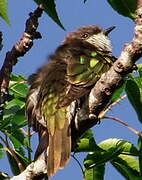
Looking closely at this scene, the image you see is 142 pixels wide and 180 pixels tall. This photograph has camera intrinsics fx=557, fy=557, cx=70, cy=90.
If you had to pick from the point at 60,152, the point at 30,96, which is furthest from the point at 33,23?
the point at 30,96

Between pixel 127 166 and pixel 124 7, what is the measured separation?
1114 mm

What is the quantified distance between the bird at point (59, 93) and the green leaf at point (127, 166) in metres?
0.42

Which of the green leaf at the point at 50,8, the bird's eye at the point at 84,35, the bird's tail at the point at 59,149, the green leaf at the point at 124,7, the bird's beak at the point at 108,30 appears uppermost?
the green leaf at the point at 50,8

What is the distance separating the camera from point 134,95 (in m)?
3.20

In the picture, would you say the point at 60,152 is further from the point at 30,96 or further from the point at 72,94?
the point at 30,96

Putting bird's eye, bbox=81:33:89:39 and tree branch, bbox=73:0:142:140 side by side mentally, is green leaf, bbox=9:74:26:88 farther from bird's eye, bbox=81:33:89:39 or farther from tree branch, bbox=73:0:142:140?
bird's eye, bbox=81:33:89:39

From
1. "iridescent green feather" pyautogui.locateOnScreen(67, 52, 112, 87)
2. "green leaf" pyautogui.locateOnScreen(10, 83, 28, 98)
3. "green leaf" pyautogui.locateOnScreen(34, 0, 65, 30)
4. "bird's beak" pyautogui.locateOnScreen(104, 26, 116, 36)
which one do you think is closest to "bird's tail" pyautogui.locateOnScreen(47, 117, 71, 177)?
"iridescent green feather" pyautogui.locateOnScreen(67, 52, 112, 87)

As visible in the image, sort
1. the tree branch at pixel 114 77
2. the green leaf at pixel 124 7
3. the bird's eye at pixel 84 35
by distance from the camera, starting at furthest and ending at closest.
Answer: the bird's eye at pixel 84 35 → the green leaf at pixel 124 7 → the tree branch at pixel 114 77

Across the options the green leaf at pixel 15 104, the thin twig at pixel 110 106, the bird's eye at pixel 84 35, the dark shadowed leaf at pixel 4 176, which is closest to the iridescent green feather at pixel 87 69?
the thin twig at pixel 110 106

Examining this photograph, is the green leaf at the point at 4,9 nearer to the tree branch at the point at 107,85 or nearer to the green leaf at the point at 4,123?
the tree branch at the point at 107,85

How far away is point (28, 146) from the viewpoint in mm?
3336

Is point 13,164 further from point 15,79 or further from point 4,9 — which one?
point 4,9

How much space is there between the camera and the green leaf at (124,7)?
9.11 ft

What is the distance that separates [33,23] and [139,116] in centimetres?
79
